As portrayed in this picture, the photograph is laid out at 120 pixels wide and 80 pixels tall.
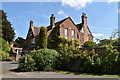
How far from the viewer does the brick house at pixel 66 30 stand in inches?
1143

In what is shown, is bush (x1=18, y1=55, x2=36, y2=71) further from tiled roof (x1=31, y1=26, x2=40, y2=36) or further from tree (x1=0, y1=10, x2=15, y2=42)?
tree (x1=0, y1=10, x2=15, y2=42)

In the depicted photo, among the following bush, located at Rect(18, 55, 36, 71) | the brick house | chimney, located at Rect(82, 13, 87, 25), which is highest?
chimney, located at Rect(82, 13, 87, 25)

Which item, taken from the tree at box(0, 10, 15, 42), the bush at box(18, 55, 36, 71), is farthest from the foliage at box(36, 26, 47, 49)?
the tree at box(0, 10, 15, 42)

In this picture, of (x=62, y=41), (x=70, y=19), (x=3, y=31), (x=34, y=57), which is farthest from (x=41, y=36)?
(x=3, y=31)

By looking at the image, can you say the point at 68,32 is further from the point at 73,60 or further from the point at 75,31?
the point at 73,60

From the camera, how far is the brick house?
29.0 metres

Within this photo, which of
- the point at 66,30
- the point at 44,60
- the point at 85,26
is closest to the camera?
the point at 44,60

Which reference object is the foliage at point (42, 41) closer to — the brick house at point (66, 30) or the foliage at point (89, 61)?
the brick house at point (66, 30)

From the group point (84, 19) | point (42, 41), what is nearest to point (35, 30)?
point (42, 41)

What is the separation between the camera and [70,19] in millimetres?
31078

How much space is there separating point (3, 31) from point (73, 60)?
106ft

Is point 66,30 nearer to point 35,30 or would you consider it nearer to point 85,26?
point 85,26

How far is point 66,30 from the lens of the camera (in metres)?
29.7

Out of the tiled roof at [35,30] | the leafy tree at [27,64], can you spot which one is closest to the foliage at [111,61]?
the leafy tree at [27,64]
